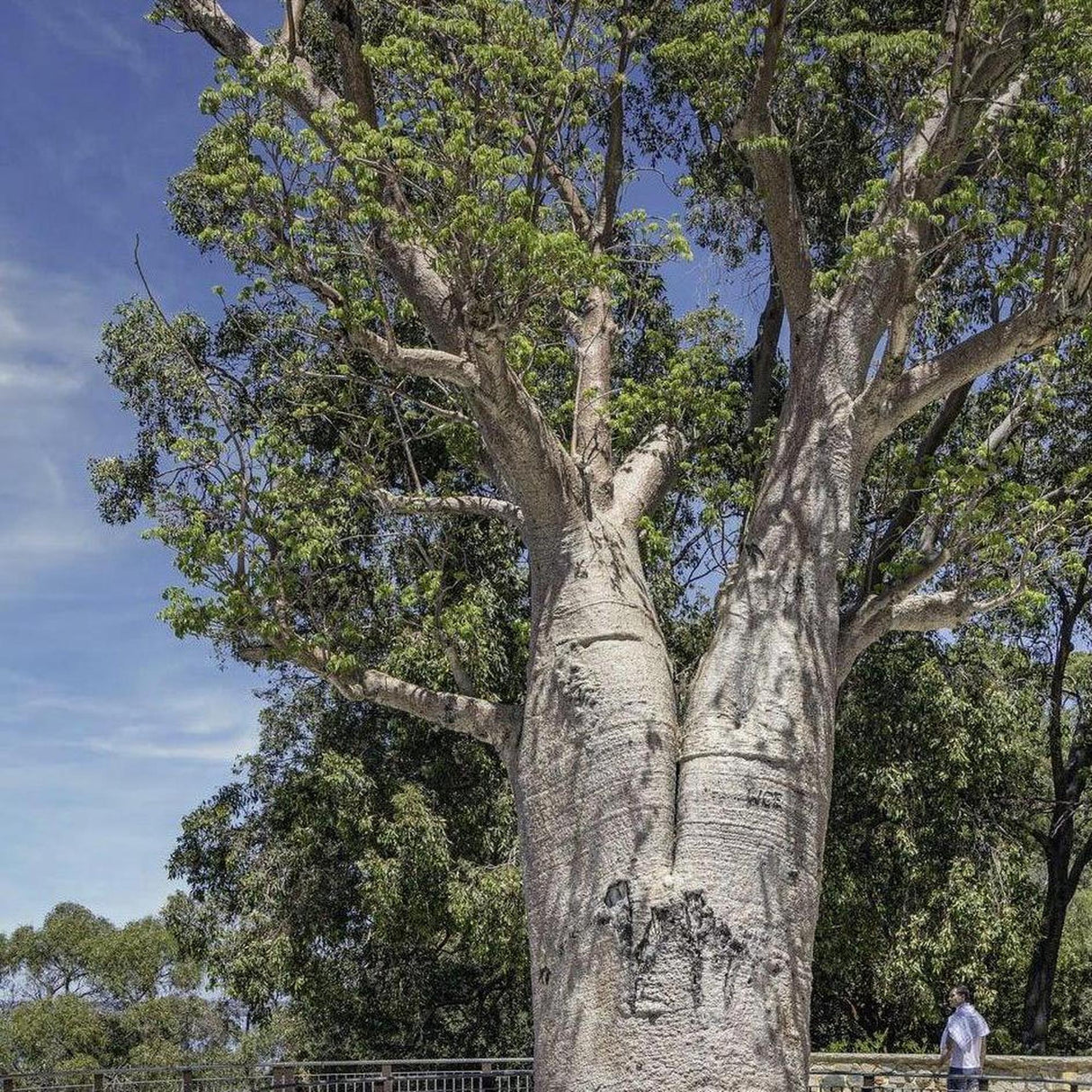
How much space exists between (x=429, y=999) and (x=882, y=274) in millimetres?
10870

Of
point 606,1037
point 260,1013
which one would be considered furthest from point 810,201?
point 260,1013

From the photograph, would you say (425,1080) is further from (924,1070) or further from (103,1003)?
(103,1003)

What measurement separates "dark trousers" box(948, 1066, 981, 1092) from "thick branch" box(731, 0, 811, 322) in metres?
5.78

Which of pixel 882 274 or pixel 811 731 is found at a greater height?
pixel 882 274

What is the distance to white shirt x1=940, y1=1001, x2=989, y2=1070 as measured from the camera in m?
9.45

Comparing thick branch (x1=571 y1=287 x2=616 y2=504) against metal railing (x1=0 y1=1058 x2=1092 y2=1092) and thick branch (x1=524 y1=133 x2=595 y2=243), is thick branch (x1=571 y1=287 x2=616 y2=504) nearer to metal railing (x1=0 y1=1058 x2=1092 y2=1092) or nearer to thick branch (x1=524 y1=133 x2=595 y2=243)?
thick branch (x1=524 y1=133 x2=595 y2=243)

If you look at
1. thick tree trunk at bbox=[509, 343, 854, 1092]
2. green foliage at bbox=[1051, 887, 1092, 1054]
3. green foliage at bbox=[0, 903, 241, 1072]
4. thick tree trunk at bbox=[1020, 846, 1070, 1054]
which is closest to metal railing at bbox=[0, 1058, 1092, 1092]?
thick tree trunk at bbox=[1020, 846, 1070, 1054]

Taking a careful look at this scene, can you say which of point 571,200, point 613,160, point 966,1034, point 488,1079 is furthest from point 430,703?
point 966,1034

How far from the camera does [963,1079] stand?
9.35 meters

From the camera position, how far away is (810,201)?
11797 mm

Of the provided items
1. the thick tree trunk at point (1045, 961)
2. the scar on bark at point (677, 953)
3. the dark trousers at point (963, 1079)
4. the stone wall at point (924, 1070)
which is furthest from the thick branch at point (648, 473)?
the thick tree trunk at point (1045, 961)

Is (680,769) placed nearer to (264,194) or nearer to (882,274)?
(882,274)

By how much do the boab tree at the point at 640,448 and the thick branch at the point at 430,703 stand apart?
0.07 feet

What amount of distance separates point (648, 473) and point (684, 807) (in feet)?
8.08
